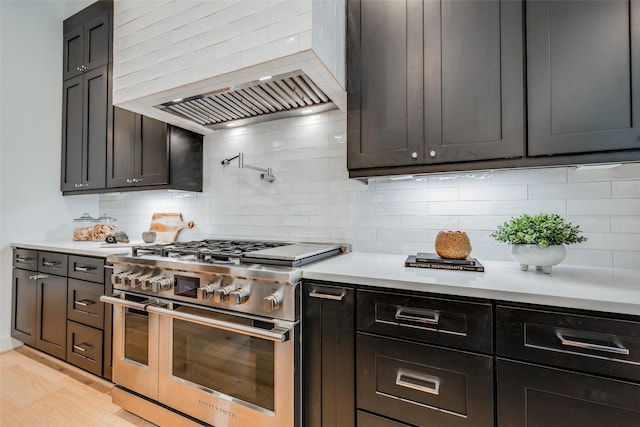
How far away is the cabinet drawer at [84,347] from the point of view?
6.50 feet

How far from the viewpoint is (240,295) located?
1.33 metres

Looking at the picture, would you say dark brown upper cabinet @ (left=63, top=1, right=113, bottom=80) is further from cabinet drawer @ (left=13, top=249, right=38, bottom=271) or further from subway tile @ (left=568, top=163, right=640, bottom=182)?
subway tile @ (left=568, top=163, right=640, bottom=182)

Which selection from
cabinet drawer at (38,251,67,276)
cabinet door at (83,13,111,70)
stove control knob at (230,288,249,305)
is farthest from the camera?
cabinet door at (83,13,111,70)

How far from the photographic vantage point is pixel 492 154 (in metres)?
1.28

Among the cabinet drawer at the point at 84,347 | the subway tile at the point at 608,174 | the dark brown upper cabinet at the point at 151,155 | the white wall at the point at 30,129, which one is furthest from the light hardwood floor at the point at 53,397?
the subway tile at the point at 608,174

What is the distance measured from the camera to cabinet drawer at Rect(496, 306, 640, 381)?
850 millimetres

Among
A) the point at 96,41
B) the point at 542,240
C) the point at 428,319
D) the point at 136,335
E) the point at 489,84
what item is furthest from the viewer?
the point at 96,41

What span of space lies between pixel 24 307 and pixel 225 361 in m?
2.39

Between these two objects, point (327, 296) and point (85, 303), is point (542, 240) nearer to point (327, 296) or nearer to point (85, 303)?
point (327, 296)

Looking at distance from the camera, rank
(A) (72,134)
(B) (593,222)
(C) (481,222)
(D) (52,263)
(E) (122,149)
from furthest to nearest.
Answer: (A) (72,134), (E) (122,149), (D) (52,263), (C) (481,222), (B) (593,222)

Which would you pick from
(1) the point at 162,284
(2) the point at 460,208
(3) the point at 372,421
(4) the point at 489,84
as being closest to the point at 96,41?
(1) the point at 162,284

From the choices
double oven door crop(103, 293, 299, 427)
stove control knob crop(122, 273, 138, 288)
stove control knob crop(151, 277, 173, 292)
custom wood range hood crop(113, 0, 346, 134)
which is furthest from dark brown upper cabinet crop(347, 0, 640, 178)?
stove control knob crop(122, 273, 138, 288)

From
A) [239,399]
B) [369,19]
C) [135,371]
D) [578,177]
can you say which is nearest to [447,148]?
[578,177]

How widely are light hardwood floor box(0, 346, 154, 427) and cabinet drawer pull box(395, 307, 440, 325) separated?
5.48ft
